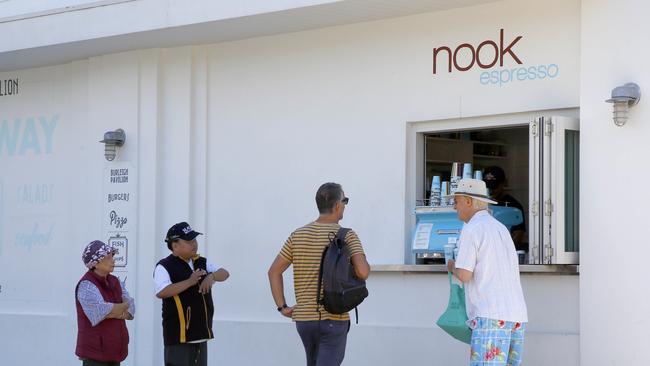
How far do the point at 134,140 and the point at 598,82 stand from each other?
15.7 feet

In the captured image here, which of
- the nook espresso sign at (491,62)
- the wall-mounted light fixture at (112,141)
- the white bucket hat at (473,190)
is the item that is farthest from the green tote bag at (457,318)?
the wall-mounted light fixture at (112,141)

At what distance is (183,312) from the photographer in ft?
25.6

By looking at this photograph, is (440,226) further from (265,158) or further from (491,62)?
(265,158)

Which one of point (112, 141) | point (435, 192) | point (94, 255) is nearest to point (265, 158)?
point (112, 141)

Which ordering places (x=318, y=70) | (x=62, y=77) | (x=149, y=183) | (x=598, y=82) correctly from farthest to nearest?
1. (x=62, y=77)
2. (x=149, y=183)
3. (x=318, y=70)
4. (x=598, y=82)

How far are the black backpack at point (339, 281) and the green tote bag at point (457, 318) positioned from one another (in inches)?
24.1

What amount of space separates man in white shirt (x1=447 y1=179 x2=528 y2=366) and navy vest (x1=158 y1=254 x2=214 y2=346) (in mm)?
1903

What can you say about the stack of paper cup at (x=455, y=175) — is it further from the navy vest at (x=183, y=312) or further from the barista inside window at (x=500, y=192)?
the navy vest at (x=183, y=312)

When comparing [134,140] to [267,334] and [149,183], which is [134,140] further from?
[267,334]

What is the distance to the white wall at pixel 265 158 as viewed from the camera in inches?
344

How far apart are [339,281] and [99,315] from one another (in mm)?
1786

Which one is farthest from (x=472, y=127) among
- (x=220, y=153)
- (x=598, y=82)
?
(x=220, y=153)

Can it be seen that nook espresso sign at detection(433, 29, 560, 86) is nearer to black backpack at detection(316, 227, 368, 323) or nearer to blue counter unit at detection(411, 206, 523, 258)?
blue counter unit at detection(411, 206, 523, 258)

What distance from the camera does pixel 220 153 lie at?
10422mm
